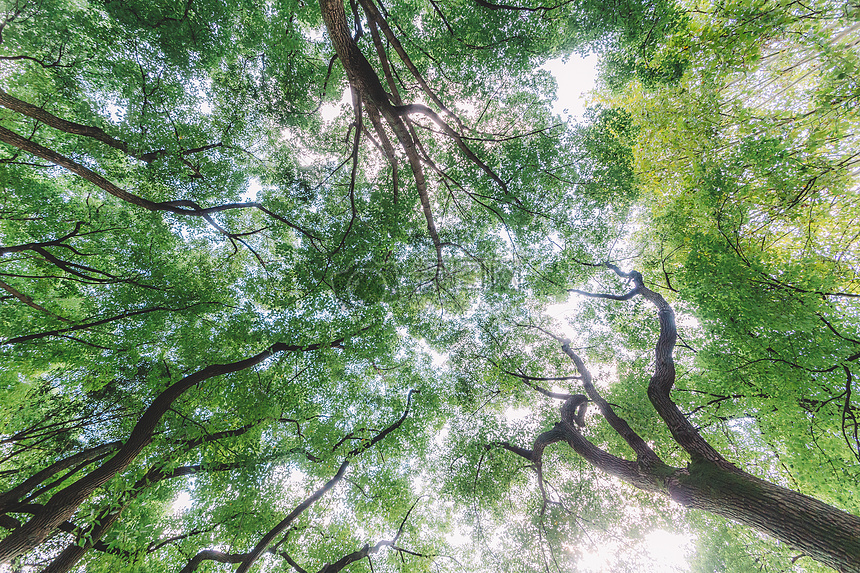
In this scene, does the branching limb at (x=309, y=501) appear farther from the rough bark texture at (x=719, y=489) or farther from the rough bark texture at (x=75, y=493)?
the rough bark texture at (x=719, y=489)

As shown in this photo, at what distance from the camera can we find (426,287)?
789 centimetres

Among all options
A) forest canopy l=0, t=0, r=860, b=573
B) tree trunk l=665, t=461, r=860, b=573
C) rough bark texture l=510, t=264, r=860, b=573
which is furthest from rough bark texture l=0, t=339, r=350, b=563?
tree trunk l=665, t=461, r=860, b=573

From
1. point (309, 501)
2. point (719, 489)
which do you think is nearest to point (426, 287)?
point (719, 489)

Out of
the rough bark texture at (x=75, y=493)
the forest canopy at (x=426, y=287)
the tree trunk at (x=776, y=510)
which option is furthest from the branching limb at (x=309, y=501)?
the tree trunk at (x=776, y=510)

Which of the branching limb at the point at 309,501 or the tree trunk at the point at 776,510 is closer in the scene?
the tree trunk at the point at 776,510

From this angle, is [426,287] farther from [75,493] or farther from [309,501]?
[75,493]

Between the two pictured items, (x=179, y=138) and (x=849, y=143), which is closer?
(x=849, y=143)

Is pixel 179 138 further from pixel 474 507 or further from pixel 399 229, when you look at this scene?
pixel 474 507

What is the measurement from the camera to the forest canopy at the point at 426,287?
14.3 ft

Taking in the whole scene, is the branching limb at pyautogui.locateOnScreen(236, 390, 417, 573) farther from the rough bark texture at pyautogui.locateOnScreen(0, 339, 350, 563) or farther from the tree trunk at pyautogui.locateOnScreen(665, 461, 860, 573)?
the tree trunk at pyautogui.locateOnScreen(665, 461, 860, 573)

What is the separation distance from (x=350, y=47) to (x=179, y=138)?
17.8 feet

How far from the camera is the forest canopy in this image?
4.37 m

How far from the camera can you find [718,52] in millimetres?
3979

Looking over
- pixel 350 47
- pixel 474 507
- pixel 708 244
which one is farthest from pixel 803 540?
pixel 350 47
